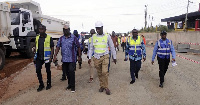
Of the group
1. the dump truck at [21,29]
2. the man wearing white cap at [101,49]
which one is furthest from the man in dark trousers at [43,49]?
the dump truck at [21,29]

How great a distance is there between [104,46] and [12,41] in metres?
8.37

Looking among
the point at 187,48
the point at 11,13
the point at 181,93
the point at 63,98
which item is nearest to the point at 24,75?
the point at 63,98

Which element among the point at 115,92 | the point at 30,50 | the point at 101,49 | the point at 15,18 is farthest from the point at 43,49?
the point at 30,50

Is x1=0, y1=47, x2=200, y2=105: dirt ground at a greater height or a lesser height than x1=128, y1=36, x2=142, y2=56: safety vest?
lesser

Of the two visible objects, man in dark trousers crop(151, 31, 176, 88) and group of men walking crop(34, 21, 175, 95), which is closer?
group of men walking crop(34, 21, 175, 95)

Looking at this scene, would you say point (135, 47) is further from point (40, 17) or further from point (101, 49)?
point (40, 17)

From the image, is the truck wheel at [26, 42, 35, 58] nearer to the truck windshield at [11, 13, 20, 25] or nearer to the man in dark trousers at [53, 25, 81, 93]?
the truck windshield at [11, 13, 20, 25]

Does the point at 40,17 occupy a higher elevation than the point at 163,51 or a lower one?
higher

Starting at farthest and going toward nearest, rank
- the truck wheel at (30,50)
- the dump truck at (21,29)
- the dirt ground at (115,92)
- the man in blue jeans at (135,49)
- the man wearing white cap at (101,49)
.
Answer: the truck wheel at (30,50), the dump truck at (21,29), the man in blue jeans at (135,49), the man wearing white cap at (101,49), the dirt ground at (115,92)

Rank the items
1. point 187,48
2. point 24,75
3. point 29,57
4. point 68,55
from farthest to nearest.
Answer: point 187,48 → point 29,57 → point 24,75 → point 68,55

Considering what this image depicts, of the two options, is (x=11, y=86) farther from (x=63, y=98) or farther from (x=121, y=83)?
(x=121, y=83)

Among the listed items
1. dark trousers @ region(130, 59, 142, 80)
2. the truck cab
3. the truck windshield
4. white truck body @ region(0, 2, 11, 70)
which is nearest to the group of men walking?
dark trousers @ region(130, 59, 142, 80)

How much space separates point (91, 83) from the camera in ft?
21.6

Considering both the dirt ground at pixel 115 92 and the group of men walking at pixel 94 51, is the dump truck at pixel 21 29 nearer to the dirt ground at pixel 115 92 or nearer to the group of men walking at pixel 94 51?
the dirt ground at pixel 115 92
